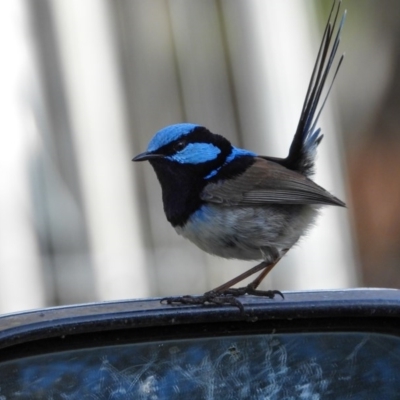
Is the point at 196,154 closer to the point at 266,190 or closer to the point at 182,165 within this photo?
the point at 182,165

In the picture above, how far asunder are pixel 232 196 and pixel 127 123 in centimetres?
264

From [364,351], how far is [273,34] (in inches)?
176

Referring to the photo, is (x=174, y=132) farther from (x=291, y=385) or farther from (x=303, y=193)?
(x=291, y=385)

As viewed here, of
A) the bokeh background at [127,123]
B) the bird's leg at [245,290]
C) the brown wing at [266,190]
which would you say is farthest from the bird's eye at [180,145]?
the bokeh background at [127,123]

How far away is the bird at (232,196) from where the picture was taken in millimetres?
3676

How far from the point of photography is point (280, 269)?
261 inches

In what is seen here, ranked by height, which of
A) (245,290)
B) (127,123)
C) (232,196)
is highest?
(127,123)

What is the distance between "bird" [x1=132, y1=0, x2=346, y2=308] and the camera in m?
3.68

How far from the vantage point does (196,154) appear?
3.88 meters

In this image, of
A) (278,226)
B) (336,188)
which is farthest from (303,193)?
(336,188)

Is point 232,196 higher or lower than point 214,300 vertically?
higher

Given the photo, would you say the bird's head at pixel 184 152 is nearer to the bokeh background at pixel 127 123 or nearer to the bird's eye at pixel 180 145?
the bird's eye at pixel 180 145

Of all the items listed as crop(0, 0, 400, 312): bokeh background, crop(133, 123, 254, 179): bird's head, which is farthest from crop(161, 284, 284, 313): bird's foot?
crop(0, 0, 400, 312): bokeh background

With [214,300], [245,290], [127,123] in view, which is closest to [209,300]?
[214,300]
